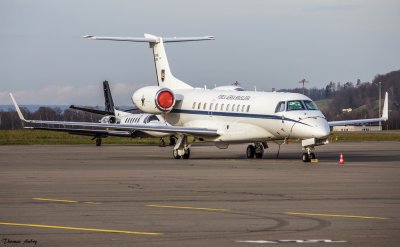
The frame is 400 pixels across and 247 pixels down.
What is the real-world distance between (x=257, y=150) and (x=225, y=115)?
76.8 inches

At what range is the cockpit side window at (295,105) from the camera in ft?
109

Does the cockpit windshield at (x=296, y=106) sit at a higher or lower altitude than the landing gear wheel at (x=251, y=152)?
higher

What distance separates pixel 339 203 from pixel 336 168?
477 inches

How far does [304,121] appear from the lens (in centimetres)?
3231

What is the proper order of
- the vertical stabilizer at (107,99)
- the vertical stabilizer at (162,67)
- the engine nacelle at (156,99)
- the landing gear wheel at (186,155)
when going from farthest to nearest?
the vertical stabilizer at (107,99) < the vertical stabilizer at (162,67) < the engine nacelle at (156,99) < the landing gear wheel at (186,155)

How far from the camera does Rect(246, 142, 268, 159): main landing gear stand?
36812 mm

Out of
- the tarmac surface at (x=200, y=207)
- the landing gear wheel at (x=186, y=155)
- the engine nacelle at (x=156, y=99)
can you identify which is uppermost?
the engine nacelle at (x=156, y=99)

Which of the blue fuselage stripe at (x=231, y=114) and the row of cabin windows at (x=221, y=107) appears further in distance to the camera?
the row of cabin windows at (x=221, y=107)

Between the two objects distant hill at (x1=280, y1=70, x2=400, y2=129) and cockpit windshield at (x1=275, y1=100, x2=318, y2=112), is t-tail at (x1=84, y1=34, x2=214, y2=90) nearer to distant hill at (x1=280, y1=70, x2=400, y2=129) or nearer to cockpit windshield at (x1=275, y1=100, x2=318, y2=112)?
cockpit windshield at (x1=275, y1=100, x2=318, y2=112)

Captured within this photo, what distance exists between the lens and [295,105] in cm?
3338

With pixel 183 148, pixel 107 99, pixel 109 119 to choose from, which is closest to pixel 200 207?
pixel 183 148

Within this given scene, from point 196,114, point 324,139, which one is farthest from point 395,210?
point 196,114

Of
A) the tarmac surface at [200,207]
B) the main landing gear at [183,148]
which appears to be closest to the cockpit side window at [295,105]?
the main landing gear at [183,148]

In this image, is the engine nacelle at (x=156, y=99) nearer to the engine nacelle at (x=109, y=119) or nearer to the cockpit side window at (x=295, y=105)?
the cockpit side window at (x=295, y=105)
